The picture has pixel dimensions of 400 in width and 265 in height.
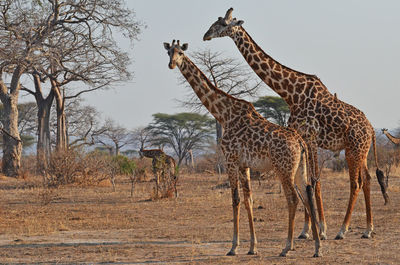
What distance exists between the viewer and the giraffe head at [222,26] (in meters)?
8.08

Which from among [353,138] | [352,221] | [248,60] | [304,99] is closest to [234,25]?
[248,60]

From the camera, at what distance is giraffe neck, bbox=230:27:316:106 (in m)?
8.24

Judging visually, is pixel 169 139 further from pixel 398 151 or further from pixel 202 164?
pixel 398 151

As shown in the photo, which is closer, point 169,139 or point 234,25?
point 234,25

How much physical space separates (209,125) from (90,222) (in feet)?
105

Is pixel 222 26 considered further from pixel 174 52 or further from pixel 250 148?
pixel 250 148

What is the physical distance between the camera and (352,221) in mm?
9359

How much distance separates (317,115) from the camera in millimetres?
7965

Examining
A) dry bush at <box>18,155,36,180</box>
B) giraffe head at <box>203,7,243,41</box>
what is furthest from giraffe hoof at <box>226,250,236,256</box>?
dry bush at <box>18,155,36,180</box>

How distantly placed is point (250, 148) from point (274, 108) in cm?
2536

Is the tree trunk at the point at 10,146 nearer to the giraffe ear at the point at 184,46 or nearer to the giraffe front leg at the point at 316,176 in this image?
the giraffe ear at the point at 184,46

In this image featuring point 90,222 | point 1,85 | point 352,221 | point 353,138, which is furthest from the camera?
point 1,85

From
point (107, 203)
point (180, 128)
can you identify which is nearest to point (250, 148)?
point (107, 203)

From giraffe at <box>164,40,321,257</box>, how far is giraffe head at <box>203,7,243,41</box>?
30.9 inches
